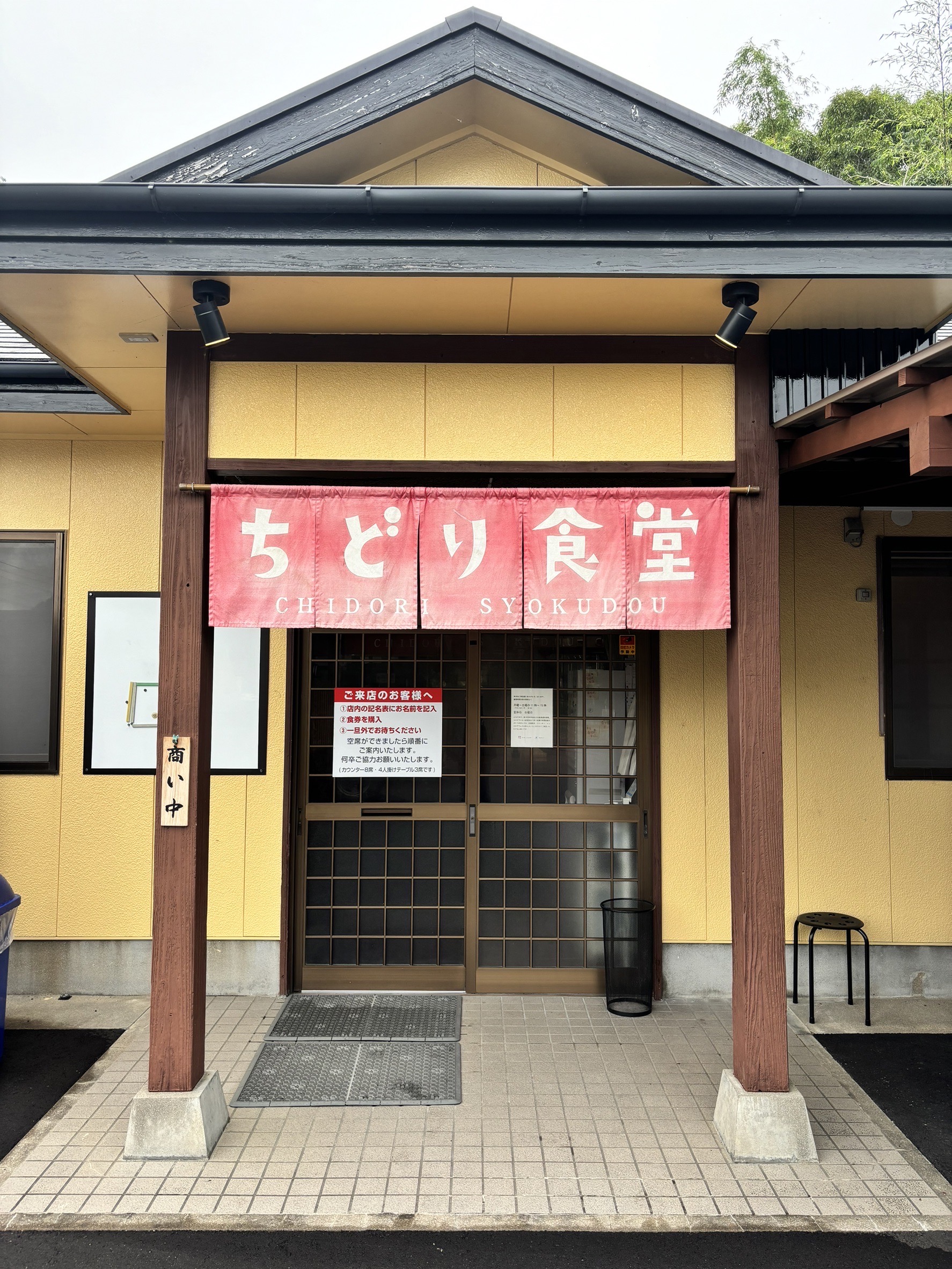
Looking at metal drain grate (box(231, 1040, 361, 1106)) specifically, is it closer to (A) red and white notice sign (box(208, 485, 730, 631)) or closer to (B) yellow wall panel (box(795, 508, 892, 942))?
(A) red and white notice sign (box(208, 485, 730, 631))

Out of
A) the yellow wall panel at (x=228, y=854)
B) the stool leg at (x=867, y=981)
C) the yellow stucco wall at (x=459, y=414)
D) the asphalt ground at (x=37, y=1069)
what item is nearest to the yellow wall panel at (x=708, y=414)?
the yellow stucco wall at (x=459, y=414)

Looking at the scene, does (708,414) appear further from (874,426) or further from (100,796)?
(100,796)

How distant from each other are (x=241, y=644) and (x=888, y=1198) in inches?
206

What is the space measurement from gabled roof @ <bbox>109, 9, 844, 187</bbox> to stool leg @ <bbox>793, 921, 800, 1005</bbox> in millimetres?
4859

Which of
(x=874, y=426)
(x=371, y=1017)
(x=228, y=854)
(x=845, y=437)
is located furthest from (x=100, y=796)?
(x=874, y=426)

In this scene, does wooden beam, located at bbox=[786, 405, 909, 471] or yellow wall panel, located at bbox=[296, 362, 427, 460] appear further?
yellow wall panel, located at bbox=[296, 362, 427, 460]

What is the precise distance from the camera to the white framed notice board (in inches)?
250

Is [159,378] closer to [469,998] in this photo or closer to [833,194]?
[833,194]

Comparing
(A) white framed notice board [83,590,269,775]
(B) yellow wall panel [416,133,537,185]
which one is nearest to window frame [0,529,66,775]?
(A) white framed notice board [83,590,269,775]

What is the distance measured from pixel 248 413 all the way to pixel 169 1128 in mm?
3813

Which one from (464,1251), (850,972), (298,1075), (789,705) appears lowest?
(464,1251)

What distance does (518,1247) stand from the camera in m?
3.66

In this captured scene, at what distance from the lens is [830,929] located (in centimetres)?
618

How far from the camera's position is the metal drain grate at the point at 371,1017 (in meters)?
5.59
